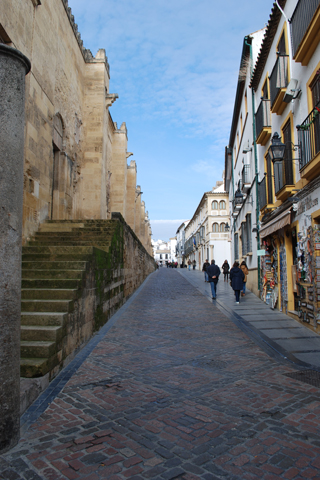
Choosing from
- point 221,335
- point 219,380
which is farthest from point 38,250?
point 219,380

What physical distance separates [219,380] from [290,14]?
384 inches

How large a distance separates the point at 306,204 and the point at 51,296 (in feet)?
19.9

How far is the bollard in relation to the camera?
9.41ft

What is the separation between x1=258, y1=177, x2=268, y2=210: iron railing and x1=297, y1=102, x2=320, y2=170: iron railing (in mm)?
4088

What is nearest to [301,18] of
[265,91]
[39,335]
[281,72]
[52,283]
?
[281,72]

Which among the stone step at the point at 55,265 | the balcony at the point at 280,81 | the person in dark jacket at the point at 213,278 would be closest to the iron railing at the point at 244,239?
the person in dark jacket at the point at 213,278

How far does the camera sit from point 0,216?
2.88m

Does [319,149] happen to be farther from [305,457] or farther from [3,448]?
[3,448]

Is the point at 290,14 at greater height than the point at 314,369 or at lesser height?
greater

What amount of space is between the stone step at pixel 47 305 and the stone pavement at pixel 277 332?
139 inches

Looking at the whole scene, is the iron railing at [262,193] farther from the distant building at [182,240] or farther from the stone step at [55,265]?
the distant building at [182,240]

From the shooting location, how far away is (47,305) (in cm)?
540

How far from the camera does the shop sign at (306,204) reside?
790cm

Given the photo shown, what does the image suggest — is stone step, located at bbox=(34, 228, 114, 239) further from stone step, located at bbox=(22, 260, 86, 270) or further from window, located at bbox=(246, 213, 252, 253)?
window, located at bbox=(246, 213, 252, 253)
